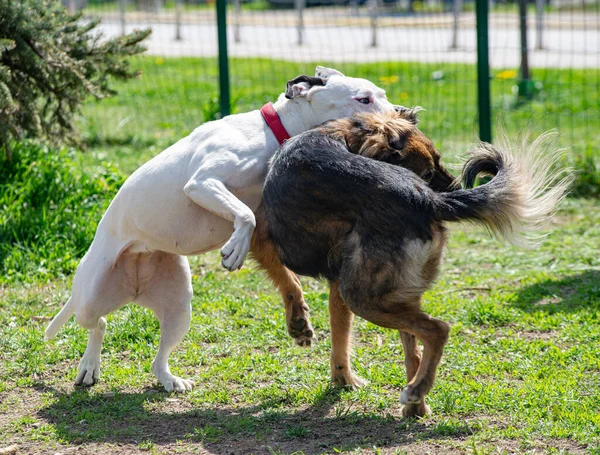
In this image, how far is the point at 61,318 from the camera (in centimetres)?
489

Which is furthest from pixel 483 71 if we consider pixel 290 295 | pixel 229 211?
pixel 229 211

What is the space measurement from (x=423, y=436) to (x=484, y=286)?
256 cm

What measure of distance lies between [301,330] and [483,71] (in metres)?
4.30

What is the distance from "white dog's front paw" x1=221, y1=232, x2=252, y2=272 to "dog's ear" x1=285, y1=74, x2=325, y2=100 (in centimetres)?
97

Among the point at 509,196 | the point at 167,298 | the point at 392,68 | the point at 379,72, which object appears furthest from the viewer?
the point at 392,68

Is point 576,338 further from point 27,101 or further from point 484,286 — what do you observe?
point 27,101

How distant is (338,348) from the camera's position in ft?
14.6

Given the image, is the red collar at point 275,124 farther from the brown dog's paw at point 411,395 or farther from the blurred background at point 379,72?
the blurred background at point 379,72

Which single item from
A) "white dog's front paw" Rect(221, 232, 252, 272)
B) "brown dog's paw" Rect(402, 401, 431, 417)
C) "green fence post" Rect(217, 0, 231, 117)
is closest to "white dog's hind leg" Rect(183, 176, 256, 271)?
"white dog's front paw" Rect(221, 232, 252, 272)

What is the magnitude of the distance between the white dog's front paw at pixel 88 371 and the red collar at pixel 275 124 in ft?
5.45

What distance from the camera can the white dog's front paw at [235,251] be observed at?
155 inches

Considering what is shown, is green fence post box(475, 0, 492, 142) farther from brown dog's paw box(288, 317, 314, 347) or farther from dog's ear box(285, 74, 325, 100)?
brown dog's paw box(288, 317, 314, 347)

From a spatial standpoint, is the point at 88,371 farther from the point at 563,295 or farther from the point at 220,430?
the point at 563,295

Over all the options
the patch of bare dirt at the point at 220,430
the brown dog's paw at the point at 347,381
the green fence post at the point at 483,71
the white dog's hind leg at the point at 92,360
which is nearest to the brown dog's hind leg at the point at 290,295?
the brown dog's paw at the point at 347,381
